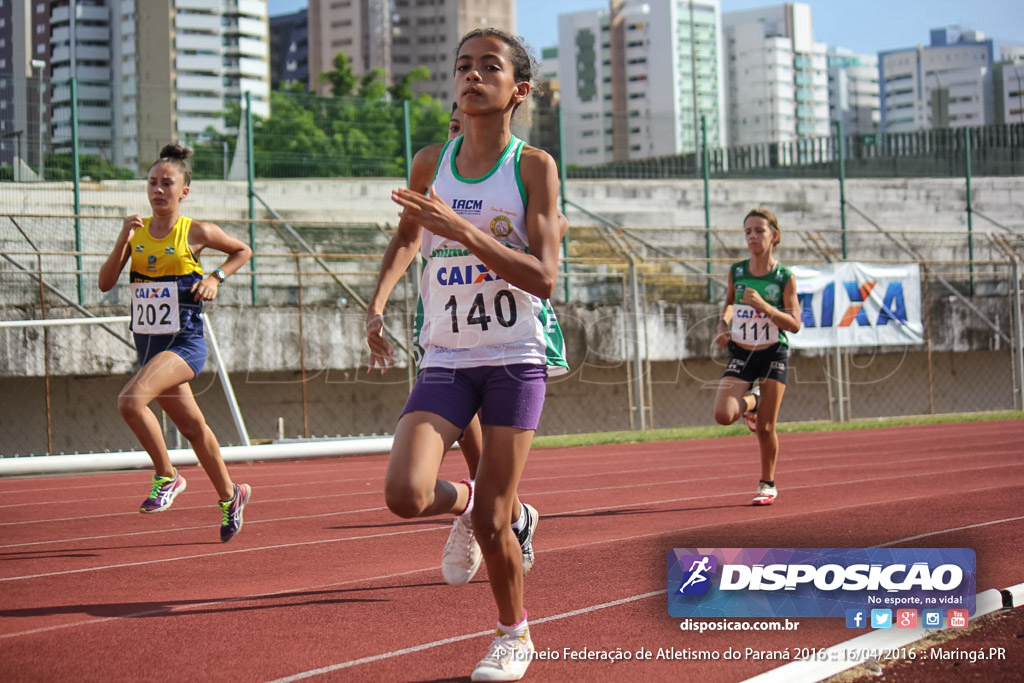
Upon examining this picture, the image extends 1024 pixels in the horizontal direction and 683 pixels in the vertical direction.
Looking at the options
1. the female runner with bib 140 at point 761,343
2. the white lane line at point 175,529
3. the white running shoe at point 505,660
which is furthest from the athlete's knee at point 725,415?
the white running shoe at point 505,660

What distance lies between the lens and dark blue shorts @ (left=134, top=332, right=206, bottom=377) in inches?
279

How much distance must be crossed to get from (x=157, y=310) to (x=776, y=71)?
181 m

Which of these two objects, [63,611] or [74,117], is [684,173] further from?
[63,611]

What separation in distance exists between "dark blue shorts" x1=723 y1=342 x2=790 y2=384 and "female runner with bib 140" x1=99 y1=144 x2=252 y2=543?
3671 mm

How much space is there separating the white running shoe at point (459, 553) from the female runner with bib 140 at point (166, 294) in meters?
2.62

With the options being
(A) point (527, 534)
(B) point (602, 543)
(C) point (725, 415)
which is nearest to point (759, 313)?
(C) point (725, 415)

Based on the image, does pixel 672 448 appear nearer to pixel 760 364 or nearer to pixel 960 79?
pixel 760 364

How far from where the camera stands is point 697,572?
4543 mm

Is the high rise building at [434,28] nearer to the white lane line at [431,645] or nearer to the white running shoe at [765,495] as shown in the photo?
the white running shoe at [765,495]

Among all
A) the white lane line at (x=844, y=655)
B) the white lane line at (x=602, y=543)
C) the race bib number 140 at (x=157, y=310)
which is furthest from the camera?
the race bib number 140 at (x=157, y=310)

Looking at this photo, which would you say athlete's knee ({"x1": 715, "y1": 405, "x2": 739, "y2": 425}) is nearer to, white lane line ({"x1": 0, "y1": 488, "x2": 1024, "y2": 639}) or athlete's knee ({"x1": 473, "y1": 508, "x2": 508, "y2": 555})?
white lane line ({"x1": 0, "y1": 488, "x2": 1024, "y2": 639})

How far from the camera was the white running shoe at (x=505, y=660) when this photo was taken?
3.72 m

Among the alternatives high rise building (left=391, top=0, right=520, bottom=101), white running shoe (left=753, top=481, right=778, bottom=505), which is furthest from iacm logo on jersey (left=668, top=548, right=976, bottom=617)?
high rise building (left=391, top=0, right=520, bottom=101)

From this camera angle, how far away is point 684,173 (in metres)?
33.5
